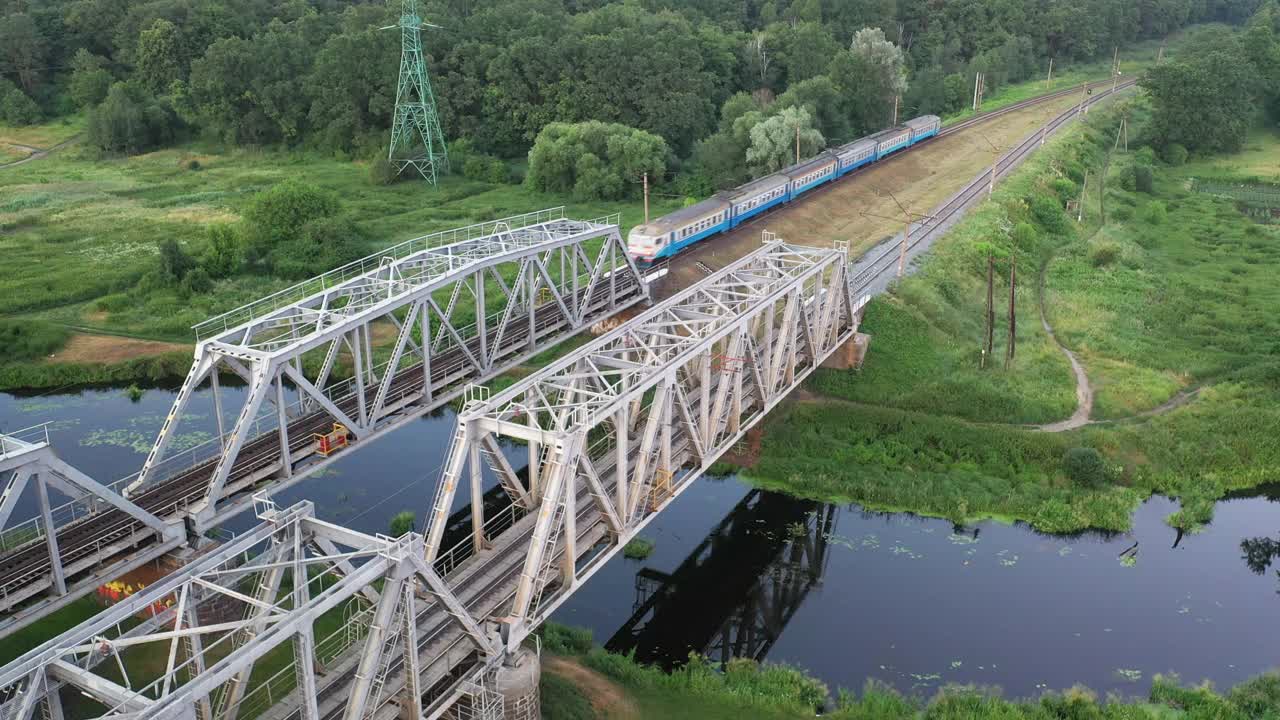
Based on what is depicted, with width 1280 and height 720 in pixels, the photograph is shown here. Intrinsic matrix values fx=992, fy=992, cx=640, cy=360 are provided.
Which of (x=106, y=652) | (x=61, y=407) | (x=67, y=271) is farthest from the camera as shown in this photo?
(x=67, y=271)

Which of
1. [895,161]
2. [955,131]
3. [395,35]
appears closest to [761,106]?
[895,161]

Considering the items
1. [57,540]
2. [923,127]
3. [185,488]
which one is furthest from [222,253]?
[923,127]

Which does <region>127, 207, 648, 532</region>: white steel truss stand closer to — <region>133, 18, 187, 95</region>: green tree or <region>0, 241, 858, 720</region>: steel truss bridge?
<region>0, 241, 858, 720</region>: steel truss bridge

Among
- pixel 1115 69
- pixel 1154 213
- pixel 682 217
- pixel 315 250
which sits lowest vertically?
pixel 1154 213

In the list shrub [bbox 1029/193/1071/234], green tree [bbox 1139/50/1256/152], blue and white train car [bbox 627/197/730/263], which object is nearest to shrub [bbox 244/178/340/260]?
blue and white train car [bbox 627/197/730/263]

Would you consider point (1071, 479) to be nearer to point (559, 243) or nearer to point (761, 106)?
point (559, 243)

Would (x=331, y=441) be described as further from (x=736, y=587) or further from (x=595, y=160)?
(x=595, y=160)
